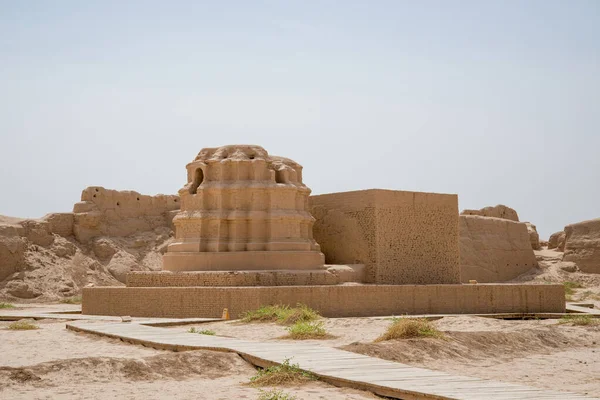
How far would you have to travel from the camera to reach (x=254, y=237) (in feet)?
64.2

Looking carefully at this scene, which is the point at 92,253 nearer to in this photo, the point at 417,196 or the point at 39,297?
the point at 39,297

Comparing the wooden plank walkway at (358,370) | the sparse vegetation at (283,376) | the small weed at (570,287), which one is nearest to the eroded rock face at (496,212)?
the small weed at (570,287)

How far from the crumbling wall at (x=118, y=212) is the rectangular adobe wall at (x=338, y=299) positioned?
37.6 feet

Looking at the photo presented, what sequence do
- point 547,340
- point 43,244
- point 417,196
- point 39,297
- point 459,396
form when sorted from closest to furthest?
point 459,396, point 547,340, point 417,196, point 39,297, point 43,244

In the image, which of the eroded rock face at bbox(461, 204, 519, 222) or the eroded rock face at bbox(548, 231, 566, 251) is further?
the eroded rock face at bbox(548, 231, 566, 251)

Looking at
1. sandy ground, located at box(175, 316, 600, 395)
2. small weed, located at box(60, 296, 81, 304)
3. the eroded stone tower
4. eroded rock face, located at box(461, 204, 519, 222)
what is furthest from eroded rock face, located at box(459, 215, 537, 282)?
sandy ground, located at box(175, 316, 600, 395)

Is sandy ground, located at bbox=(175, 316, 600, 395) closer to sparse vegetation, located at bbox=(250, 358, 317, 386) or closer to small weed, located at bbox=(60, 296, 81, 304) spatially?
sparse vegetation, located at bbox=(250, 358, 317, 386)

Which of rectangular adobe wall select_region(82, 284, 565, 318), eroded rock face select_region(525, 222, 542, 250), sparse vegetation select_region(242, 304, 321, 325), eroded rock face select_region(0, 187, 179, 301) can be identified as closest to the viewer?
sparse vegetation select_region(242, 304, 321, 325)

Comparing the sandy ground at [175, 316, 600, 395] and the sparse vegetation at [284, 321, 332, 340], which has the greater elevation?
the sparse vegetation at [284, 321, 332, 340]

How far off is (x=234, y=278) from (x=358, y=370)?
32.0 ft

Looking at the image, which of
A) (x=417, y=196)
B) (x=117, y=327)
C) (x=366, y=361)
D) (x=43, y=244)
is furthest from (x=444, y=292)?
(x=43, y=244)

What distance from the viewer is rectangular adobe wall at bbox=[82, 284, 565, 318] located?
16781 millimetres

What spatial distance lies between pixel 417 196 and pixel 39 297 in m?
13.9

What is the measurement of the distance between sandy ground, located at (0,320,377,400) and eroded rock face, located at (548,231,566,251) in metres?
29.8
